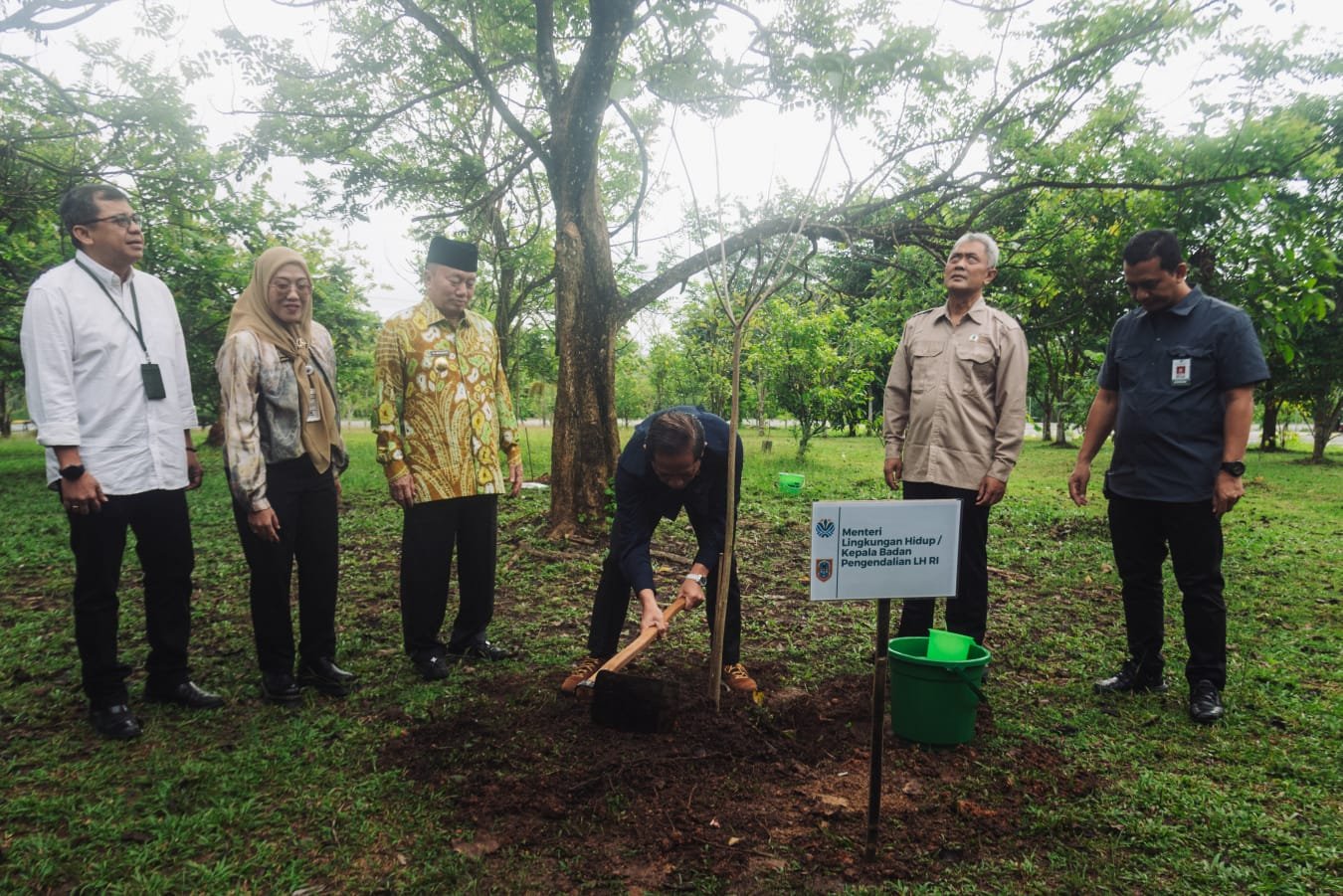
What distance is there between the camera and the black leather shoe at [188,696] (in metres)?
3.12

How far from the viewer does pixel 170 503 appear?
2.95 metres

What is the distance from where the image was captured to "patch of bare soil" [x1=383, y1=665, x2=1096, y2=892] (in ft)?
7.02

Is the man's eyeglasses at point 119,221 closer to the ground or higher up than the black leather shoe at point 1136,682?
higher up

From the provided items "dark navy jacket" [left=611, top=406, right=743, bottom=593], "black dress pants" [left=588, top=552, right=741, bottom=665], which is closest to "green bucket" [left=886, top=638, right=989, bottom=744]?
"black dress pants" [left=588, top=552, right=741, bottom=665]

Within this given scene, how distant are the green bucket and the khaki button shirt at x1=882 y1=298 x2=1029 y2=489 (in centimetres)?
81

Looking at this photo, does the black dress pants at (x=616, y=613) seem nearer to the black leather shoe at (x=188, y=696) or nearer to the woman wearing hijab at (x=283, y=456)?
the woman wearing hijab at (x=283, y=456)

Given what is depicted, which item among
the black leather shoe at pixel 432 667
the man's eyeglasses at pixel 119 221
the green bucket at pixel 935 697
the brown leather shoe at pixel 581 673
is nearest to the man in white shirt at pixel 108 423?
the man's eyeglasses at pixel 119 221

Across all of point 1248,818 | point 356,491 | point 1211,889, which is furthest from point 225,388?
point 356,491

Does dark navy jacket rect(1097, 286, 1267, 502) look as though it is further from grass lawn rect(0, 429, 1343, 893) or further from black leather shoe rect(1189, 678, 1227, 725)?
grass lawn rect(0, 429, 1343, 893)

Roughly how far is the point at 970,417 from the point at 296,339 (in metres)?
2.91

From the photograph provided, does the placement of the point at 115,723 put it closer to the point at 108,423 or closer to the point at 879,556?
the point at 108,423

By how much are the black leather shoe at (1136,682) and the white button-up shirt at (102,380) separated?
4.13 m

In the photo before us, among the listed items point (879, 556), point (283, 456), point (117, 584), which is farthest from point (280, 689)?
point (879, 556)

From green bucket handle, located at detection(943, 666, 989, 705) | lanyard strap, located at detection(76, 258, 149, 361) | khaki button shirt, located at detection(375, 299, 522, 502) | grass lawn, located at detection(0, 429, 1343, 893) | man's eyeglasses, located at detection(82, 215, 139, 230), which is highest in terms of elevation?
man's eyeglasses, located at detection(82, 215, 139, 230)
